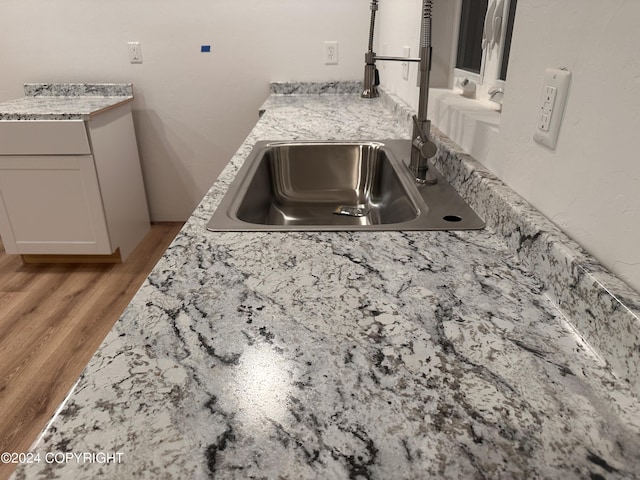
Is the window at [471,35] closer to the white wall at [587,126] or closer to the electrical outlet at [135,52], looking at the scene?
the white wall at [587,126]

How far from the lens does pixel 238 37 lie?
8.48 ft

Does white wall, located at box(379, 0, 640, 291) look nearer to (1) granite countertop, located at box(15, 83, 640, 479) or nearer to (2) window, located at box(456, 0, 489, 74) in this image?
(1) granite countertop, located at box(15, 83, 640, 479)

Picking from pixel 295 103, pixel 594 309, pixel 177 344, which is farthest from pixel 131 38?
pixel 594 309

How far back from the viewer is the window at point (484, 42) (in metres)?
1.22

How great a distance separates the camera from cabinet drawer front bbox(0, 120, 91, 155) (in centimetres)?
214

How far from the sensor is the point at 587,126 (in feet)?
2.02

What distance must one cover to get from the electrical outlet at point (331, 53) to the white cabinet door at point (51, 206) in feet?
4.46

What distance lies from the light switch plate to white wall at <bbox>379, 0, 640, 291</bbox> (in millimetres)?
12

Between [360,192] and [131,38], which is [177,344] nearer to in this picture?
[360,192]

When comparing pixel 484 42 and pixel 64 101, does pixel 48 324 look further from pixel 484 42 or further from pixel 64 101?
pixel 484 42

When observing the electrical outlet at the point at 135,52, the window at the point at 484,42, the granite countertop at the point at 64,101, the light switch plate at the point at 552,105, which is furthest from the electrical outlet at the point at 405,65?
the electrical outlet at the point at 135,52

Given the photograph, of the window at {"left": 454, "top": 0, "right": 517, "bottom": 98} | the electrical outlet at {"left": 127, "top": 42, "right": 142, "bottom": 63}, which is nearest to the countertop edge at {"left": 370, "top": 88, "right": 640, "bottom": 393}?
the window at {"left": 454, "top": 0, "right": 517, "bottom": 98}

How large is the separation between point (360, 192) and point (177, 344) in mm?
1029

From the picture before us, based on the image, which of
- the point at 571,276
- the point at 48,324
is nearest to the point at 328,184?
the point at 571,276
